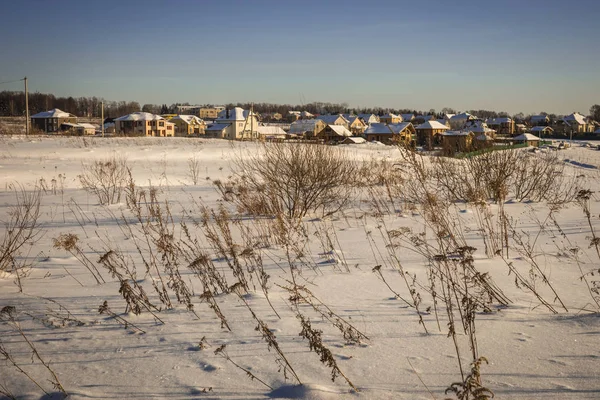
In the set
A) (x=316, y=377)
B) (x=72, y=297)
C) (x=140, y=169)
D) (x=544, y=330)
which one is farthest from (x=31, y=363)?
(x=140, y=169)

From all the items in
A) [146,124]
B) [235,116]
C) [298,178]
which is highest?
[235,116]

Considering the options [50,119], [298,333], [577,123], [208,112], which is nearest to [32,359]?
[298,333]

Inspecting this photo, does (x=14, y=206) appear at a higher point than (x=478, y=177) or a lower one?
lower

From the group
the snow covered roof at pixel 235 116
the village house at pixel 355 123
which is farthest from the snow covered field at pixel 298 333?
the village house at pixel 355 123

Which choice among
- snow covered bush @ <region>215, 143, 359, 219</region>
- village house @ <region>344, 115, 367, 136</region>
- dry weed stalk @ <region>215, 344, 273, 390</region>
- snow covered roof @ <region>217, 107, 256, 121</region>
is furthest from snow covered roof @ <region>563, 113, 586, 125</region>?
dry weed stalk @ <region>215, 344, 273, 390</region>

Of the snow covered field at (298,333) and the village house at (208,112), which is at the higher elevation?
the village house at (208,112)

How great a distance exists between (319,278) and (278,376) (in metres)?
2.20

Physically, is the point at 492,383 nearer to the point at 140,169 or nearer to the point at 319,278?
the point at 319,278

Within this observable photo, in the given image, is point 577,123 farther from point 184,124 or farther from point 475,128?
point 475,128

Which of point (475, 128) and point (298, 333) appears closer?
point (298, 333)

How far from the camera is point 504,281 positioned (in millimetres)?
4699

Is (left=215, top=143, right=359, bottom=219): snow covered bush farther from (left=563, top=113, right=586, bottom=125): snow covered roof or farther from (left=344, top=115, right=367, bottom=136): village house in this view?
(left=563, top=113, right=586, bottom=125): snow covered roof

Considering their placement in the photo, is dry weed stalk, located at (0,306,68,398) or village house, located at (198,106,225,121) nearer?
dry weed stalk, located at (0,306,68,398)

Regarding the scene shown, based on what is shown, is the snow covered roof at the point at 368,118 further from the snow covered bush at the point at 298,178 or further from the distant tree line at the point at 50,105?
the snow covered bush at the point at 298,178
